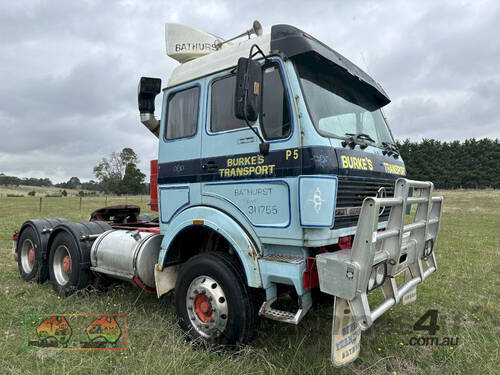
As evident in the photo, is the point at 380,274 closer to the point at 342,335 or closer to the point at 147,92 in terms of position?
the point at 342,335

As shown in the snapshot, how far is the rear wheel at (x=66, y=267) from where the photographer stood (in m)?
4.96

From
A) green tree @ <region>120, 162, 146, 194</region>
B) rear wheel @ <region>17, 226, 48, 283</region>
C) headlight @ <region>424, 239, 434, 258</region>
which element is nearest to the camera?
headlight @ <region>424, 239, 434, 258</region>

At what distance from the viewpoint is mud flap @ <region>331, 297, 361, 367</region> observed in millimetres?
2719

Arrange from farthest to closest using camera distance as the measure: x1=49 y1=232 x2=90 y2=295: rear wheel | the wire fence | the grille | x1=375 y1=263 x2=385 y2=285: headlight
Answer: the wire fence
x1=49 y1=232 x2=90 y2=295: rear wheel
the grille
x1=375 y1=263 x2=385 y2=285: headlight

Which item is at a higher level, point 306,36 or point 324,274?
point 306,36

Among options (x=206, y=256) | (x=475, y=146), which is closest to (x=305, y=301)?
(x=206, y=256)

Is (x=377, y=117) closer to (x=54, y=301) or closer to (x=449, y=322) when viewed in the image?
(x=449, y=322)

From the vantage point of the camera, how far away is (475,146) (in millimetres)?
58781

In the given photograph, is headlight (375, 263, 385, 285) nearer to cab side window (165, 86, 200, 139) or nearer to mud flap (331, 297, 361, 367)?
mud flap (331, 297, 361, 367)

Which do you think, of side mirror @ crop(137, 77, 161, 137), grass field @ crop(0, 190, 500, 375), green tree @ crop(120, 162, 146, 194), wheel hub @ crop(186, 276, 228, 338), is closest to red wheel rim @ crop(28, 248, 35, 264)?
grass field @ crop(0, 190, 500, 375)

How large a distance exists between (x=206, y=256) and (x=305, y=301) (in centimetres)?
111

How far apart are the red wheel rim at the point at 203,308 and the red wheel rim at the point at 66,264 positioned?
2.68 m

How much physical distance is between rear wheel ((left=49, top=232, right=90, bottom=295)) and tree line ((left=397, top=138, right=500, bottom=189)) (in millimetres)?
59323

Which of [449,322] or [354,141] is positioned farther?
[449,322]
